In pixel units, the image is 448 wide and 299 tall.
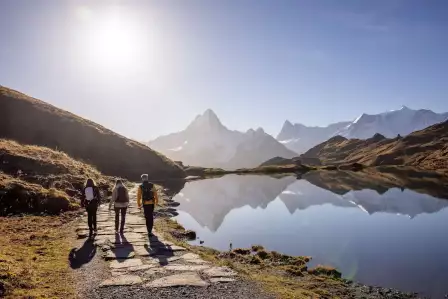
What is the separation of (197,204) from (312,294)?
107 feet

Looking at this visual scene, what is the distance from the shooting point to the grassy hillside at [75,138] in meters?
76.3

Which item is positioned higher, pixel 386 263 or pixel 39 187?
pixel 39 187

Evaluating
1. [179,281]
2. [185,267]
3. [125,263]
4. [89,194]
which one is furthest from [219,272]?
[89,194]

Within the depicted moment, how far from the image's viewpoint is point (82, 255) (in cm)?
1602

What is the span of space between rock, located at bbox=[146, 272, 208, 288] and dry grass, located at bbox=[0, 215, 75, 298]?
2712mm

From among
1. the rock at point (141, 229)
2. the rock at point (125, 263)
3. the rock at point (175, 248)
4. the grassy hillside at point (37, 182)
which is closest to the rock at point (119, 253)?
the rock at point (125, 263)

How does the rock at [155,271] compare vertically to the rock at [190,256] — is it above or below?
above

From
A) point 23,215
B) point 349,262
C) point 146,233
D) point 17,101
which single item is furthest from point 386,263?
point 17,101

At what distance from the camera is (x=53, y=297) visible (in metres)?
10.5

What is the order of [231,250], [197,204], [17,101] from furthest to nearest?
[17,101], [197,204], [231,250]

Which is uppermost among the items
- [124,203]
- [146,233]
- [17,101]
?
[17,101]

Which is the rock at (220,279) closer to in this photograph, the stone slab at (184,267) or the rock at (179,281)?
the rock at (179,281)

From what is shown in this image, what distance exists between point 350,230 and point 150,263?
67.6 feet

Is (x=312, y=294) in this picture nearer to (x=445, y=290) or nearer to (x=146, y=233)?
(x=445, y=290)
